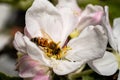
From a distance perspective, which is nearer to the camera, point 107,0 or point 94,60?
point 94,60

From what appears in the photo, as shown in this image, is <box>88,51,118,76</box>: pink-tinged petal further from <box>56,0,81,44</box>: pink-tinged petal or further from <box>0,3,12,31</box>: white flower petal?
<box>0,3,12,31</box>: white flower petal

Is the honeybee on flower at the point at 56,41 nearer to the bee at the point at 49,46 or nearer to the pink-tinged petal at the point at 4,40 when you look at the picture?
the bee at the point at 49,46

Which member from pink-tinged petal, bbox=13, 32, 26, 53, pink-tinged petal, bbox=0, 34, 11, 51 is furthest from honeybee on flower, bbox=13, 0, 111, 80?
pink-tinged petal, bbox=0, 34, 11, 51

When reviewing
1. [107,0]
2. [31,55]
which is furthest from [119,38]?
[107,0]

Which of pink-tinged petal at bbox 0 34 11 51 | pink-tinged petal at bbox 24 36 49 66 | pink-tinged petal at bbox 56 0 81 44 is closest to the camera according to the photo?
pink-tinged petal at bbox 24 36 49 66

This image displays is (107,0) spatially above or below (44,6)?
below

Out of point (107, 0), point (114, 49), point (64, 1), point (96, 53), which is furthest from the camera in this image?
point (107, 0)

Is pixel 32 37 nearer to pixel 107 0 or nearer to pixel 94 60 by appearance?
pixel 94 60
